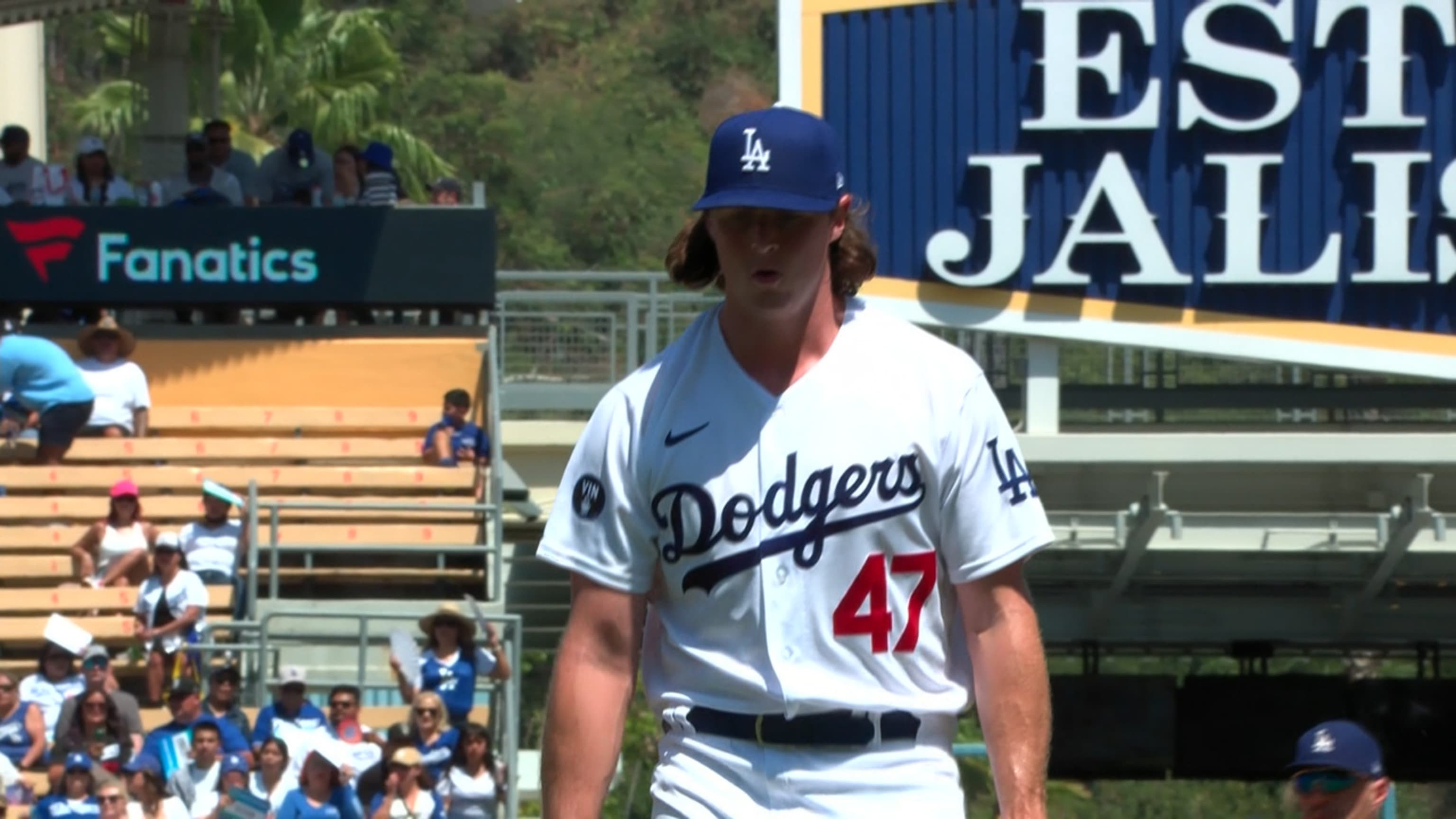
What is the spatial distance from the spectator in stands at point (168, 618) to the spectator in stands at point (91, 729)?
1051 mm

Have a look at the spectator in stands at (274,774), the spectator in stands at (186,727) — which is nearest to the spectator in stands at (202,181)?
the spectator in stands at (186,727)

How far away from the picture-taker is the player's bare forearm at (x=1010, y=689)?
363 cm

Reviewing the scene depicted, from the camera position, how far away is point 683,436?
372 cm

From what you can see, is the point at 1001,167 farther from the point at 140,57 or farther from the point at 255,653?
the point at 140,57

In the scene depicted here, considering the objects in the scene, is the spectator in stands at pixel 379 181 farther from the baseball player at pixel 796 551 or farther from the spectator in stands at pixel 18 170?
the baseball player at pixel 796 551

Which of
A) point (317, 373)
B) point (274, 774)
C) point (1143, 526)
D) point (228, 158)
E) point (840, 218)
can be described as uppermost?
point (228, 158)

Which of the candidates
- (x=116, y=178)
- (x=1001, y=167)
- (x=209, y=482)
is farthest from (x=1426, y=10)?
(x=116, y=178)

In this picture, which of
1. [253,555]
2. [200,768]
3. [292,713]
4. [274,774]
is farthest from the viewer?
[253,555]

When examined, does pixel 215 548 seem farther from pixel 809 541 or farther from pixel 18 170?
pixel 809 541

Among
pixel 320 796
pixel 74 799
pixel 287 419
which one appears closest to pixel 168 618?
pixel 74 799

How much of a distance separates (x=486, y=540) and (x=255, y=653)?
1976mm

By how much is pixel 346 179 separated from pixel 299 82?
20.9 metres

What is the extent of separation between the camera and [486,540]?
51.2 ft

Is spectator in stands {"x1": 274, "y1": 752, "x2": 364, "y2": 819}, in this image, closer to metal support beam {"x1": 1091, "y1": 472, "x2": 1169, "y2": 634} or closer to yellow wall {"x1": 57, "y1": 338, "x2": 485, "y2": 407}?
yellow wall {"x1": 57, "y1": 338, "x2": 485, "y2": 407}
